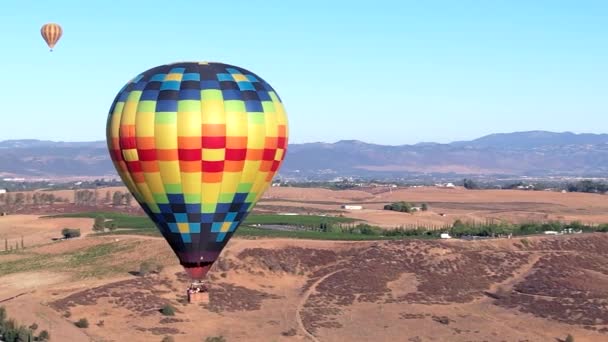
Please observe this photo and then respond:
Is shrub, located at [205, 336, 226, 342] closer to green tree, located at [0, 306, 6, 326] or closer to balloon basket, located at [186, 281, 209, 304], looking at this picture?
green tree, located at [0, 306, 6, 326]

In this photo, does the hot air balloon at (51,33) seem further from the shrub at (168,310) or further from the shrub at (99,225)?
the shrub at (99,225)

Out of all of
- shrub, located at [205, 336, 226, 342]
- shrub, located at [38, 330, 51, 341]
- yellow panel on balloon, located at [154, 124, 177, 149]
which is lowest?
shrub, located at [205, 336, 226, 342]

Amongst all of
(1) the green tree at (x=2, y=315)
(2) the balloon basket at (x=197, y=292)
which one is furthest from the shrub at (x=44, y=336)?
(2) the balloon basket at (x=197, y=292)

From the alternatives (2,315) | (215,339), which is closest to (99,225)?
(2,315)

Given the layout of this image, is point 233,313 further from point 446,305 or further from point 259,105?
point 259,105

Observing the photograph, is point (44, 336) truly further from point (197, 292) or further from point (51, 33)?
point (51, 33)

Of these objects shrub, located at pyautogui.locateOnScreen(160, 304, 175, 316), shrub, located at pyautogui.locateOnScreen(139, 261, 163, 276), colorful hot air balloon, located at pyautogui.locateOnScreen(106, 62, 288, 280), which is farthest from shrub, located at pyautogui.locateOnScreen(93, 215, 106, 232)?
colorful hot air balloon, located at pyautogui.locateOnScreen(106, 62, 288, 280)
